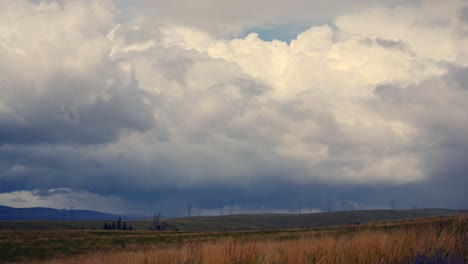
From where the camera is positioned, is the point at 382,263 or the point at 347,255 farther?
the point at 347,255

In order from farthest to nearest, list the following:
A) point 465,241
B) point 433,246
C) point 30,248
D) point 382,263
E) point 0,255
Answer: point 30,248, point 0,255, point 465,241, point 433,246, point 382,263

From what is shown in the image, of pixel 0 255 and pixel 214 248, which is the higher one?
pixel 214 248

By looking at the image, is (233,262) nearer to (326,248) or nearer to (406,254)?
(326,248)

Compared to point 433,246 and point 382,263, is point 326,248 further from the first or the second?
point 433,246

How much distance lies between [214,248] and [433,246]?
415 centimetres

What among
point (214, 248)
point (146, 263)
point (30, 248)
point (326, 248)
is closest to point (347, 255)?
point (326, 248)

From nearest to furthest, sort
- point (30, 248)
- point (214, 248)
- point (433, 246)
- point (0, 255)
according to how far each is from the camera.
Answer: point (214, 248) < point (433, 246) < point (0, 255) < point (30, 248)

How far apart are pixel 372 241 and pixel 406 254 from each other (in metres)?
0.83

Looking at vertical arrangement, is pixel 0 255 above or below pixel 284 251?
below

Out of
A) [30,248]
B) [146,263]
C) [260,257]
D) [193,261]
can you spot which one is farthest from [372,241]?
[30,248]

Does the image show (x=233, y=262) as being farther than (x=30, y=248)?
No

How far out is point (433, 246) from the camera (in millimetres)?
9406

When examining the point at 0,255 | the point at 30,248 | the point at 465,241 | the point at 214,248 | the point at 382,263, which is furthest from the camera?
the point at 30,248

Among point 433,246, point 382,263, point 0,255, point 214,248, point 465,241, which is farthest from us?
point 0,255
